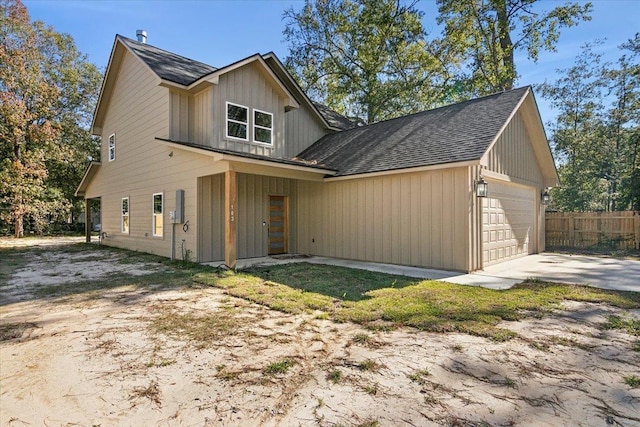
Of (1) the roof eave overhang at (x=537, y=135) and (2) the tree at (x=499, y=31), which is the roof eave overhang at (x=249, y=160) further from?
(2) the tree at (x=499, y=31)

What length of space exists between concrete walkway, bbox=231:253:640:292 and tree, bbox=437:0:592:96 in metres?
12.6

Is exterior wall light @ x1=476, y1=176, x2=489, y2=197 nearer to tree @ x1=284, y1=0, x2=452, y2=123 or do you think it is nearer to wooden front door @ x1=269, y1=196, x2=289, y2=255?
wooden front door @ x1=269, y1=196, x2=289, y2=255

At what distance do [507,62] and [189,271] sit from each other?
64.6 ft

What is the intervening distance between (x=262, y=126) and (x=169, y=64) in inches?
151

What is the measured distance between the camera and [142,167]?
11.4 meters

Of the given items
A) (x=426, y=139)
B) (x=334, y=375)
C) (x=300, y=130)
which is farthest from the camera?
(x=300, y=130)

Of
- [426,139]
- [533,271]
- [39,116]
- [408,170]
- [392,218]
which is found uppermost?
[39,116]

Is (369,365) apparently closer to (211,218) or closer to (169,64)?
(211,218)

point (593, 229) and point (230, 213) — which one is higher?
point (230, 213)

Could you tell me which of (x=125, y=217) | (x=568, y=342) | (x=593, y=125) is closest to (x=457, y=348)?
(x=568, y=342)

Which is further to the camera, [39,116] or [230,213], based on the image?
[39,116]

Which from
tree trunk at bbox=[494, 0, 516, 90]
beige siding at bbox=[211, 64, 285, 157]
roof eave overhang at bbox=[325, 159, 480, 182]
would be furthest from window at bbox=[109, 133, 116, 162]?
tree trunk at bbox=[494, 0, 516, 90]

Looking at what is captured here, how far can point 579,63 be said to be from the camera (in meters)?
22.6

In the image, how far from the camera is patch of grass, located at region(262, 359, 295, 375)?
9.57 feet
